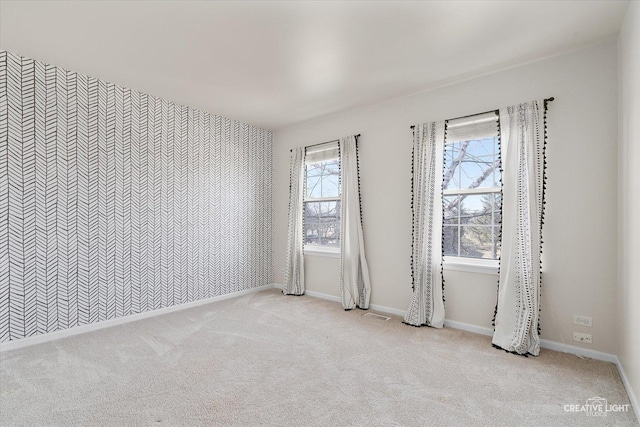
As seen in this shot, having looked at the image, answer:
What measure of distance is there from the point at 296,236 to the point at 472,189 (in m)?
2.54

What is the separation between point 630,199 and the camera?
2.10 metres

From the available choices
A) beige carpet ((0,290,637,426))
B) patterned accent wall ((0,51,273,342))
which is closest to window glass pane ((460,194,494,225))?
beige carpet ((0,290,637,426))

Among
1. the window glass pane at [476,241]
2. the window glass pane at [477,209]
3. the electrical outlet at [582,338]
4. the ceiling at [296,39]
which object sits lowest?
the electrical outlet at [582,338]

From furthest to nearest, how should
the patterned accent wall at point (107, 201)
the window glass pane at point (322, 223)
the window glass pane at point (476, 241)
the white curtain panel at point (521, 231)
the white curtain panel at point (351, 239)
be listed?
the window glass pane at point (322, 223)
the white curtain panel at point (351, 239)
the window glass pane at point (476, 241)
the patterned accent wall at point (107, 201)
the white curtain panel at point (521, 231)

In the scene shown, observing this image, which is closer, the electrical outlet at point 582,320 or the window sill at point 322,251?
the electrical outlet at point 582,320

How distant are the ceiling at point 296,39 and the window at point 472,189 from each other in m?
0.57

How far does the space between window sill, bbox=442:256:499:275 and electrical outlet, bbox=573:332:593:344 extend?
2.47ft

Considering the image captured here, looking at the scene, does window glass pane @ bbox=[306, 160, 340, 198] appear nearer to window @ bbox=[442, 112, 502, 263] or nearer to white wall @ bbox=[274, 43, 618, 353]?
white wall @ bbox=[274, 43, 618, 353]

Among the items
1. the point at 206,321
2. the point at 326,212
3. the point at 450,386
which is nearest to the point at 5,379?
the point at 206,321

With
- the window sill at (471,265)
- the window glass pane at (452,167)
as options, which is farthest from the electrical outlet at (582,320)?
the window glass pane at (452,167)

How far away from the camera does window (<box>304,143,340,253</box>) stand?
14.9ft

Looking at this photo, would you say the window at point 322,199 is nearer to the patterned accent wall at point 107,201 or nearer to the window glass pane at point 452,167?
the patterned accent wall at point 107,201

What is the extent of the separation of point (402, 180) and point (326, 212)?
134 cm

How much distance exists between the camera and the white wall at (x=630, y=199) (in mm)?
1926
